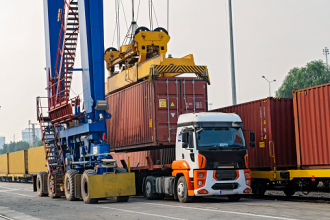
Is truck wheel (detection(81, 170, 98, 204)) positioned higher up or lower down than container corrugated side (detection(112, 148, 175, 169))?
lower down

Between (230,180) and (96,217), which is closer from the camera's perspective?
(96,217)

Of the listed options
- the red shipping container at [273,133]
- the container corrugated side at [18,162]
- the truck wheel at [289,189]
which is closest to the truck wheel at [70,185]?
the red shipping container at [273,133]

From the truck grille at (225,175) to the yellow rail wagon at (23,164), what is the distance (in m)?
26.0

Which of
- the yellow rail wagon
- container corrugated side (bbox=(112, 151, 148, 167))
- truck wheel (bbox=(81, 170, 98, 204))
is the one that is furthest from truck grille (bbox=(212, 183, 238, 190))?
the yellow rail wagon

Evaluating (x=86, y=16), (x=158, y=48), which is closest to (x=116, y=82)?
(x=158, y=48)

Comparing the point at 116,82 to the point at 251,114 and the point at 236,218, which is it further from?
the point at 236,218

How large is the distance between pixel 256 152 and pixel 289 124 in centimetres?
152

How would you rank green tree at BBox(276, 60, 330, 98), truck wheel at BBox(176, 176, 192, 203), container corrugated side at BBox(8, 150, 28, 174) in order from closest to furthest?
truck wheel at BBox(176, 176, 192, 203) < container corrugated side at BBox(8, 150, 28, 174) < green tree at BBox(276, 60, 330, 98)

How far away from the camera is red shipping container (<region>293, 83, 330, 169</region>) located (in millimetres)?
14461

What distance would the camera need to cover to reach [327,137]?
47.1 feet

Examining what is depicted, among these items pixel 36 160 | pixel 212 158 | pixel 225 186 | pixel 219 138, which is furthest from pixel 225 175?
pixel 36 160

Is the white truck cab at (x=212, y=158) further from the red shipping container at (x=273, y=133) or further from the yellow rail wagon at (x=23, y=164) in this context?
the yellow rail wagon at (x=23, y=164)

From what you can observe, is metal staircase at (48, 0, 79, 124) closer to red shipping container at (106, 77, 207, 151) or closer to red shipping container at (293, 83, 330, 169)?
red shipping container at (106, 77, 207, 151)

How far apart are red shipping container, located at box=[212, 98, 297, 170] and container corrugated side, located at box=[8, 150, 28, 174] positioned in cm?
3344
